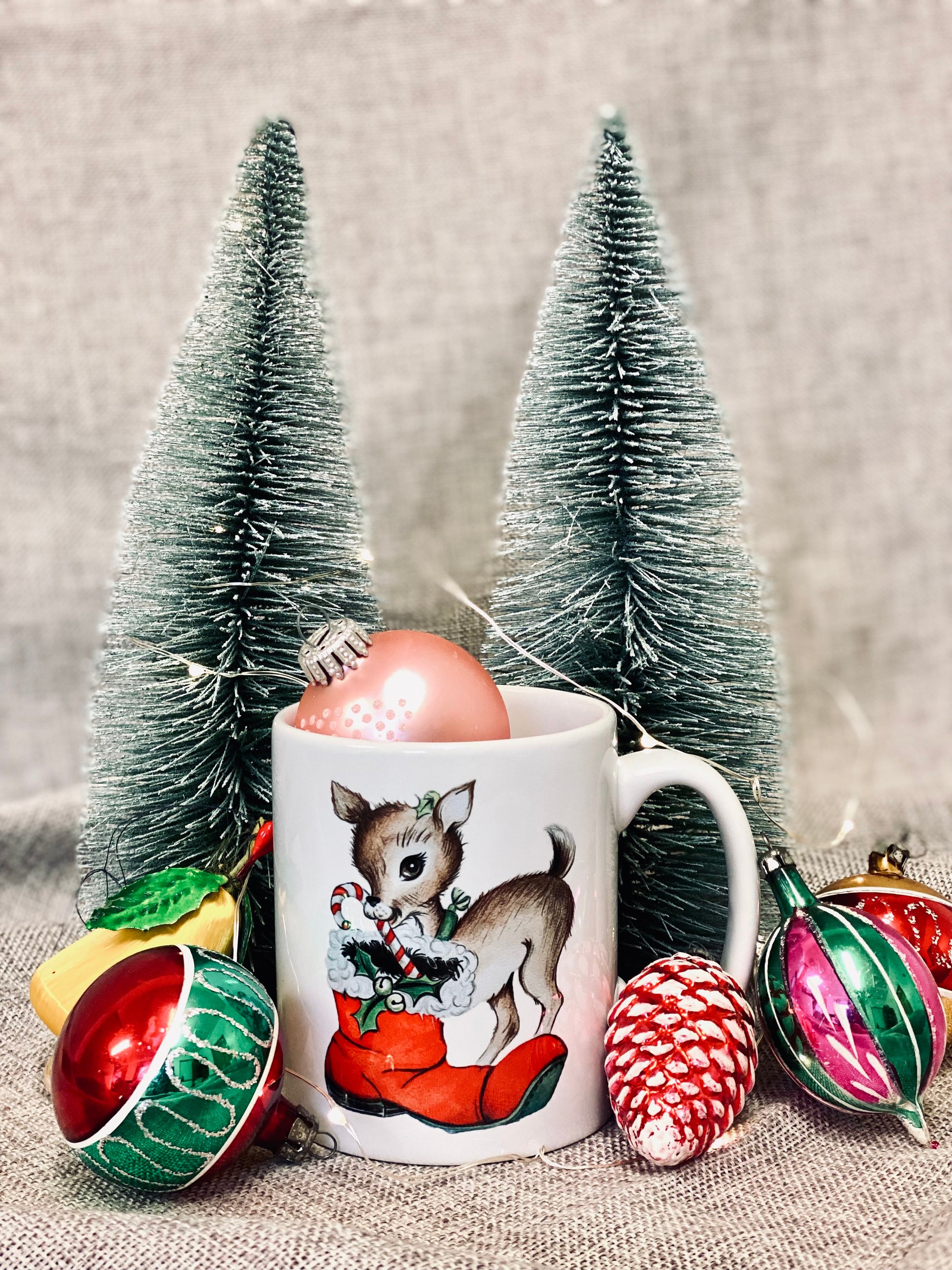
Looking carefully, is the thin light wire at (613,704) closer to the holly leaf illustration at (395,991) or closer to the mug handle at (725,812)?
the mug handle at (725,812)

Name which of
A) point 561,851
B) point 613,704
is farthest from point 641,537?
point 561,851

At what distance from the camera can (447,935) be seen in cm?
54

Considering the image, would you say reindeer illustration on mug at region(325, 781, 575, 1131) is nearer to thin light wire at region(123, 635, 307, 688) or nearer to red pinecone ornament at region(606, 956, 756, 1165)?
red pinecone ornament at region(606, 956, 756, 1165)

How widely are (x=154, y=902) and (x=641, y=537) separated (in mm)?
306

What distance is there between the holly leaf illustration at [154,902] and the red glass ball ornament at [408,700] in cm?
10

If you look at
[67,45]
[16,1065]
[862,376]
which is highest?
[67,45]

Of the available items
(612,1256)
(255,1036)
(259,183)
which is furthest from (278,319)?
(612,1256)

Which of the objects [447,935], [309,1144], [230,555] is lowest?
[309,1144]

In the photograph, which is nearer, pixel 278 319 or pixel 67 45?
pixel 278 319

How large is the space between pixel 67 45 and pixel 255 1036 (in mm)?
1063

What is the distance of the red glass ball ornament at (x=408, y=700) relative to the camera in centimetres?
57

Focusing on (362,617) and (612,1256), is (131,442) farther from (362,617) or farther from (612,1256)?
(612,1256)

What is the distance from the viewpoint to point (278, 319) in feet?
2.29

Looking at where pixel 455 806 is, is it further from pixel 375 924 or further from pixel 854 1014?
pixel 854 1014
